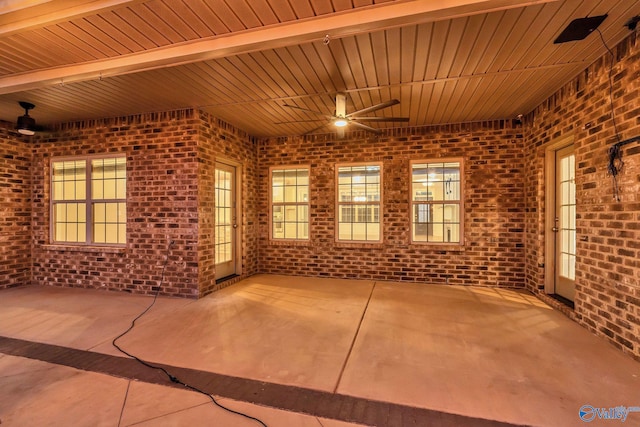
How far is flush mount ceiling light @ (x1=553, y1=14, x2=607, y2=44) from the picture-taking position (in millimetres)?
2480

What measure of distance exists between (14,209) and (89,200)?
133cm

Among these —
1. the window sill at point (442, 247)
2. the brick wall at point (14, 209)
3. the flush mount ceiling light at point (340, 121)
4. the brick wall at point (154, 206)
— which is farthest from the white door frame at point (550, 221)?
the brick wall at point (14, 209)

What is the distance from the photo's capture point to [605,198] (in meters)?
3.02

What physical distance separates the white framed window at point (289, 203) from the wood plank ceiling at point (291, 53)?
1.80m

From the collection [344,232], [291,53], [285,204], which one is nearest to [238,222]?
[285,204]

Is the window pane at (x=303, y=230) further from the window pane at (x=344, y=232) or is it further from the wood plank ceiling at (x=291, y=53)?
the wood plank ceiling at (x=291, y=53)

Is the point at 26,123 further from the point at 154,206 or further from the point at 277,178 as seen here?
the point at 277,178

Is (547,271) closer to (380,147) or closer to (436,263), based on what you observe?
(436,263)

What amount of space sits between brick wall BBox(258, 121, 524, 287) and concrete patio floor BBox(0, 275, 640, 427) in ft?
3.37

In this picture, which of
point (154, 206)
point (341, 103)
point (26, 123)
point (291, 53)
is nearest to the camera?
point (291, 53)

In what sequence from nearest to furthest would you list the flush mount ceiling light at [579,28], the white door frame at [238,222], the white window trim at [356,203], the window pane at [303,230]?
the flush mount ceiling light at [579,28] → the white window trim at [356,203] → the white door frame at [238,222] → the window pane at [303,230]

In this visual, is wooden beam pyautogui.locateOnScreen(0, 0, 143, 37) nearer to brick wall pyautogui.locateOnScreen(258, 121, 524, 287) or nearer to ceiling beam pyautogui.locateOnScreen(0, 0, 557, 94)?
ceiling beam pyautogui.locateOnScreen(0, 0, 557, 94)

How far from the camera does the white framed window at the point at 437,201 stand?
213 inches

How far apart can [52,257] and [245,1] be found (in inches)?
226
